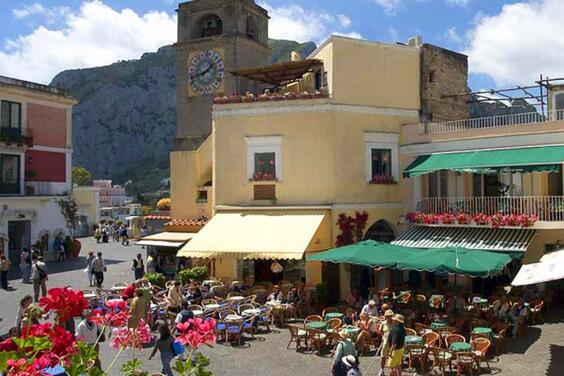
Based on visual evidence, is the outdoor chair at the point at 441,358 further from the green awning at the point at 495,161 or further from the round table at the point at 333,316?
the green awning at the point at 495,161

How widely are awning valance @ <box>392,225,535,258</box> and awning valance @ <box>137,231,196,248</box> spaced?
9621 mm

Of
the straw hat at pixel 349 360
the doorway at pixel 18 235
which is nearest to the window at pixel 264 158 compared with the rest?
the straw hat at pixel 349 360

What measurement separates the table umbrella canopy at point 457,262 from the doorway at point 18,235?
1063 inches

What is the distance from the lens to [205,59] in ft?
115

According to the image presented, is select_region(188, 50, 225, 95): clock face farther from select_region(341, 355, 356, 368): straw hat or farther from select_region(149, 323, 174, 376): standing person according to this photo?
select_region(341, 355, 356, 368): straw hat

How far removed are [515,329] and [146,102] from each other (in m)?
132

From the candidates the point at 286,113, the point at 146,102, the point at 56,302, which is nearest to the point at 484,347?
the point at 56,302

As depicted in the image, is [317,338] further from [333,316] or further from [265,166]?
[265,166]

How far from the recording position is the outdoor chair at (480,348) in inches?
523

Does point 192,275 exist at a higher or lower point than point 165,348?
higher

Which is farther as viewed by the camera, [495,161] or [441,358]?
[495,161]

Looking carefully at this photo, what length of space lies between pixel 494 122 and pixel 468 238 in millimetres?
4780

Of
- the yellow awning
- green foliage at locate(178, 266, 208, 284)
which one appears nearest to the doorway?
green foliage at locate(178, 266, 208, 284)

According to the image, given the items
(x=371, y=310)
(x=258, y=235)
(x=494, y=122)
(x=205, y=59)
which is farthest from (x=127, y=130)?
(x=371, y=310)
